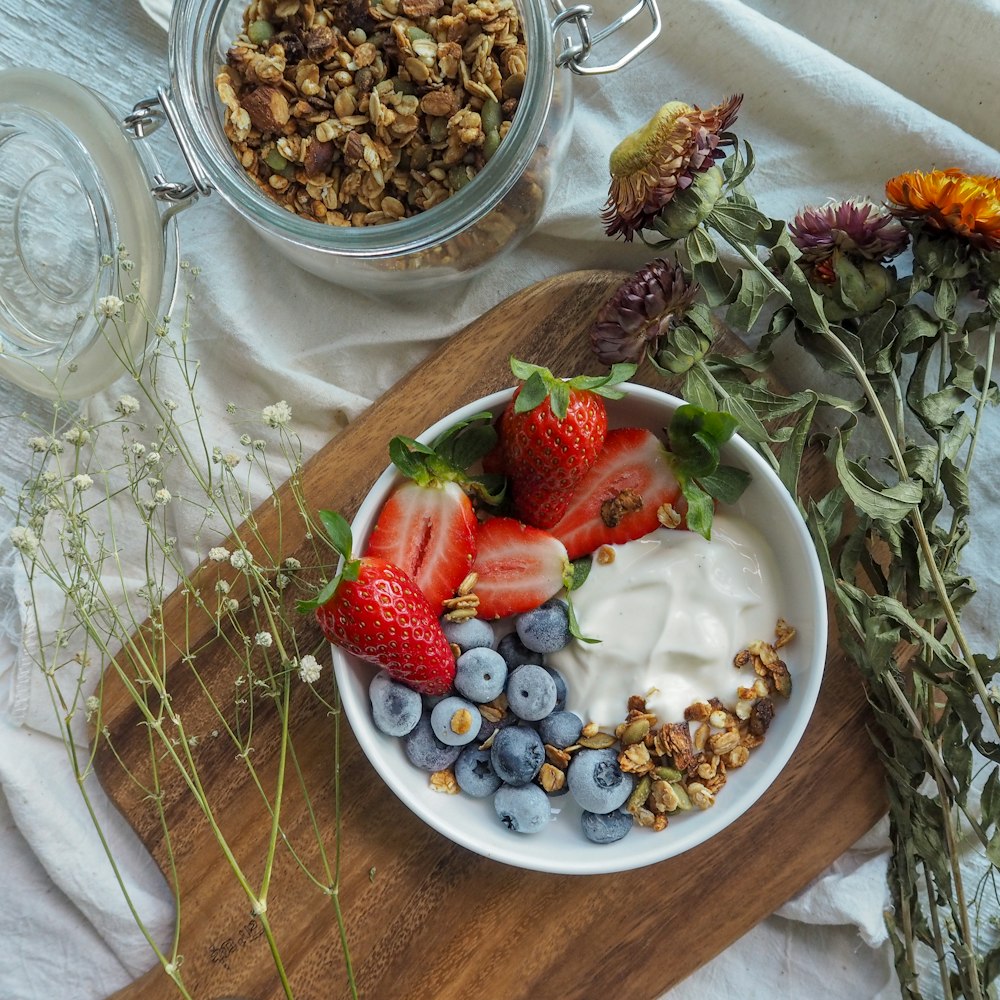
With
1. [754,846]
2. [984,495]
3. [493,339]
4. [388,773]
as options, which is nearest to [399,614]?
[388,773]

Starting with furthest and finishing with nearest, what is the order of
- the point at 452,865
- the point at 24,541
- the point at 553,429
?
the point at 452,865, the point at 553,429, the point at 24,541

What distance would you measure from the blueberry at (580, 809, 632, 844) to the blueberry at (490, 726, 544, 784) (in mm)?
67

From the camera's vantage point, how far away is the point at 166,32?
1056mm

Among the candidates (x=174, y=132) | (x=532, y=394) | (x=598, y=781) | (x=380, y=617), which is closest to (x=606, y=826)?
(x=598, y=781)

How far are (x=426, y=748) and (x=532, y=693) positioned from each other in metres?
0.11

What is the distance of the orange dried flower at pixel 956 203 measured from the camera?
2.72 feet

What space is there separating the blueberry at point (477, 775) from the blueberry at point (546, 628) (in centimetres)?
11

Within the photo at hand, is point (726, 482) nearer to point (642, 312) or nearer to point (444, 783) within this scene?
point (642, 312)

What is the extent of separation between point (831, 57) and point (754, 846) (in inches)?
31.8

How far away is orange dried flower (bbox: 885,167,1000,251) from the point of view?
0.83 metres

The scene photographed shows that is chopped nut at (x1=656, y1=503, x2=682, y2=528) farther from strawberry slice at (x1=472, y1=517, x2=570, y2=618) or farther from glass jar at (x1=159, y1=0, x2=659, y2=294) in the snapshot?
glass jar at (x1=159, y1=0, x2=659, y2=294)

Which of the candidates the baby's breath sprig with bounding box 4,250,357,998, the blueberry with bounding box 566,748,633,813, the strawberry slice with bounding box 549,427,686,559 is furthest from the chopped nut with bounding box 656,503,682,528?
the baby's breath sprig with bounding box 4,250,357,998

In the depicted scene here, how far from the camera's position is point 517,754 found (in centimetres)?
84

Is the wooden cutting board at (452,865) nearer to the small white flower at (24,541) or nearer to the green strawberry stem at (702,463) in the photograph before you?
the green strawberry stem at (702,463)
